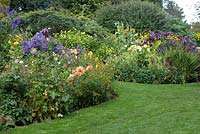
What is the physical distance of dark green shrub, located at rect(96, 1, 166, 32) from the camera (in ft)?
63.1

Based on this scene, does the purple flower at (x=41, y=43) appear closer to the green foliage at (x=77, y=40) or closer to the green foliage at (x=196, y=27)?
the green foliage at (x=77, y=40)

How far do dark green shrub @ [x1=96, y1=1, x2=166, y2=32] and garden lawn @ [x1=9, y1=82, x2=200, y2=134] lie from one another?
32.9 feet

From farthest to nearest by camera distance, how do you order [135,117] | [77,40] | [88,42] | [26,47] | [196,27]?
[196,27] < [88,42] < [77,40] < [26,47] < [135,117]

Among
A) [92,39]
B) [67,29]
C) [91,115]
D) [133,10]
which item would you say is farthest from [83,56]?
[133,10]

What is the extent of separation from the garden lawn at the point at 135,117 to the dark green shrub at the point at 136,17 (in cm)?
1003

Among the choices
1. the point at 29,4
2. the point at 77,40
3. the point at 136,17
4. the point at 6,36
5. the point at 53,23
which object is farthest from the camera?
the point at 29,4

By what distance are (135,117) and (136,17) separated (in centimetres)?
1248

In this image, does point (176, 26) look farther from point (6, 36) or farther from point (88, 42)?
point (6, 36)

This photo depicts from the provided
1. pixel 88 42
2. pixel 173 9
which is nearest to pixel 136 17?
pixel 88 42

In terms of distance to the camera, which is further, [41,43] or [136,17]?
[136,17]

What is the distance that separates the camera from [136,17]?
63.3ft

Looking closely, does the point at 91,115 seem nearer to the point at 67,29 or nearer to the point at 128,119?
the point at 128,119

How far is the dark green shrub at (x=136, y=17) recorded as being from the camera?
19.2 metres

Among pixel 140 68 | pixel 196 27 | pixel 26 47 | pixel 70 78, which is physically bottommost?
pixel 70 78
